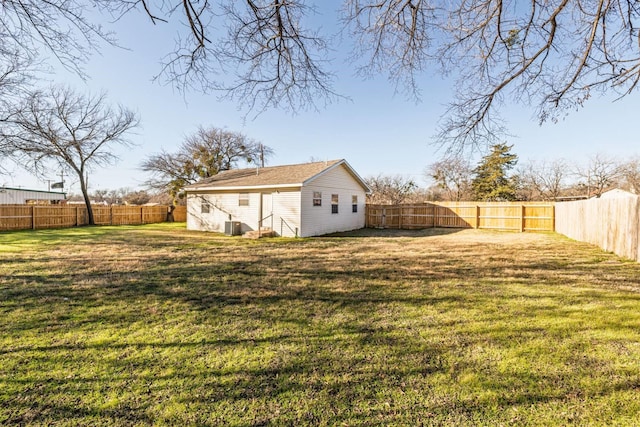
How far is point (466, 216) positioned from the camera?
1784 cm

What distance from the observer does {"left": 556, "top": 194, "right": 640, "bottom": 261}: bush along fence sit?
6957 millimetres

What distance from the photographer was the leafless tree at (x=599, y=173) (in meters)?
30.6

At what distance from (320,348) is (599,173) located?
41616 millimetres

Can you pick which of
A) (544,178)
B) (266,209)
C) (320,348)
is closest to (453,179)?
(544,178)

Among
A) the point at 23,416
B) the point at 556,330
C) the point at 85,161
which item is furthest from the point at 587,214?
the point at 85,161

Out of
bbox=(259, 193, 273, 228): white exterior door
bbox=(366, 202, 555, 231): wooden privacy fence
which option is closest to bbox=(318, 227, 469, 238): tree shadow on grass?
bbox=(366, 202, 555, 231): wooden privacy fence

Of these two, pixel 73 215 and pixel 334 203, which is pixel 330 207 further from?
pixel 73 215

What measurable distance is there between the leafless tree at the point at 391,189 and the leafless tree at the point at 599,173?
19.6 m

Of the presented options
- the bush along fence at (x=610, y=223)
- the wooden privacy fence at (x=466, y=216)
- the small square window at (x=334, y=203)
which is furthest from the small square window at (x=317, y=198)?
the bush along fence at (x=610, y=223)

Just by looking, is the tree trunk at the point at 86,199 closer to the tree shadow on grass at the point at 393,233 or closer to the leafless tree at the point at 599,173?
the tree shadow on grass at the point at 393,233

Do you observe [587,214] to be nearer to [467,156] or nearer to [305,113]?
[467,156]

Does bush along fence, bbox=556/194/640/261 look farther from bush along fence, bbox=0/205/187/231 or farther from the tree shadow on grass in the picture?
bush along fence, bbox=0/205/187/231

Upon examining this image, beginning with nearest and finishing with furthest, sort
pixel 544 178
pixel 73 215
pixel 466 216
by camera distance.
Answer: pixel 466 216 → pixel 73 215 → pixel 544 178

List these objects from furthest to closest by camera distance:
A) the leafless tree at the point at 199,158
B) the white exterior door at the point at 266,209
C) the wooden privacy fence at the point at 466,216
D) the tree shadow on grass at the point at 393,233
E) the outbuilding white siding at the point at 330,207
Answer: the leafless tree at the point at 199,158, the wooden privacy fence at the point at 466,216, the tree shadow on grass at the point at 393,233, the white exterior door at the point at 266,209, the outbuilding white siding at the point at 330,207
